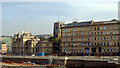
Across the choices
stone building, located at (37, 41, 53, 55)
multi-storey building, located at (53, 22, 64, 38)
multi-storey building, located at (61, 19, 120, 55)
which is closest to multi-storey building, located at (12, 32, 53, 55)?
stone building, located at (37, 41, 53, 55)

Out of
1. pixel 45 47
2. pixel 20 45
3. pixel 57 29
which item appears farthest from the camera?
pixel 57 29

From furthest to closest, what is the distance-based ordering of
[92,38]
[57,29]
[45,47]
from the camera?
[57,29] → [45,47] → [92,38]

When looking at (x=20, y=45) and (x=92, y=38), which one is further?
(x=20, y=45)

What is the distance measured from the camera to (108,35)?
8050 cm

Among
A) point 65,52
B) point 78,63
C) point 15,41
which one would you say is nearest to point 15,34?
point 15,41

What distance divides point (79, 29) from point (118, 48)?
1772 cm

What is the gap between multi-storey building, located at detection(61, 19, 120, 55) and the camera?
7925 cm

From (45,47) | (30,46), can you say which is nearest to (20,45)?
(30,46)

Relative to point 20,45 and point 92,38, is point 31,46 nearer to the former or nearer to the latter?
point 20,45

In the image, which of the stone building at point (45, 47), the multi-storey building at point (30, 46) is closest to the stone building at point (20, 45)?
the multi-storey building at point (30, 46)

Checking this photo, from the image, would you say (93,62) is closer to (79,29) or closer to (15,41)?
(79,29)

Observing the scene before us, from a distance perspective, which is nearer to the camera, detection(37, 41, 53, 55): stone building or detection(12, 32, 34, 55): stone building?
detection(37, 41, 53, 55): stone building

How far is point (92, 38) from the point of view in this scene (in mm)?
84125

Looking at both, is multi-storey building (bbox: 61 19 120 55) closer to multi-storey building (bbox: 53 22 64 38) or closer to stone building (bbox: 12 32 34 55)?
stone building (bbox: 12 32 34 55)
